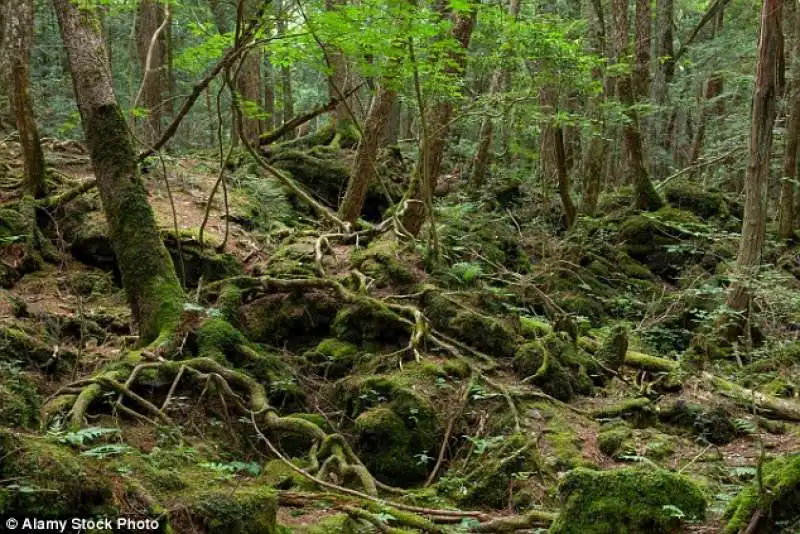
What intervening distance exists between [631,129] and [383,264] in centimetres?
775

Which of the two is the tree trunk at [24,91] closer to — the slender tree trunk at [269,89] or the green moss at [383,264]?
the green moss at [383,264]

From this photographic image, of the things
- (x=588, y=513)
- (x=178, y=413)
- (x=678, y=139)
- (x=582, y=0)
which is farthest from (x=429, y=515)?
(x=678, y=139)

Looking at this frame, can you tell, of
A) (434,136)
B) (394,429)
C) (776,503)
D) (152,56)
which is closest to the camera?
(776,503)

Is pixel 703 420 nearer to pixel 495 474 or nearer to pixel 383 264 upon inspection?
pixel 495 474

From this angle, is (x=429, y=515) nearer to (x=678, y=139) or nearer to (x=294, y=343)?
(x=294, y=343)

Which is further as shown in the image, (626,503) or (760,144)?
(760,144)

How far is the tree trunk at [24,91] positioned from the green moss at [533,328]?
7226mm

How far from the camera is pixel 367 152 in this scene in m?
11.6

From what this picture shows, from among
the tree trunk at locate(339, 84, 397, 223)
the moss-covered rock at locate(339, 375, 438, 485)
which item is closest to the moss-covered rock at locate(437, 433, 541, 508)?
the moss-covered rock at locate(339, 375, 438, 485)

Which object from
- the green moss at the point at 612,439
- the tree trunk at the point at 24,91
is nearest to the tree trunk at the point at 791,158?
the green moss at the point at 612,439

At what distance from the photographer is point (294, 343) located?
30.1 feet

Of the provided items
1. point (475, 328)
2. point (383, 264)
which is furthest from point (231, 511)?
point (383, 264)

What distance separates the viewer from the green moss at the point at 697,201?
16.6 m

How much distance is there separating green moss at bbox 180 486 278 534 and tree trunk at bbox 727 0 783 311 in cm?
805
